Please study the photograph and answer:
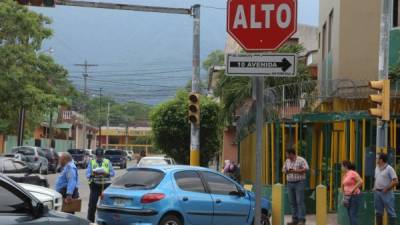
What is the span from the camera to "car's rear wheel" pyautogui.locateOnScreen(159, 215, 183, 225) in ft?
39.6

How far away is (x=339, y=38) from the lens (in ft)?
68.9

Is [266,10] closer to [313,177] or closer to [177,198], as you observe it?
[177,198]

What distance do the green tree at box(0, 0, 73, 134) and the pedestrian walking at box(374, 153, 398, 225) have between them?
2429 cm

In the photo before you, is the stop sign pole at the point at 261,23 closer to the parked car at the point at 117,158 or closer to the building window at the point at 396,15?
the building window at the point at 396,15

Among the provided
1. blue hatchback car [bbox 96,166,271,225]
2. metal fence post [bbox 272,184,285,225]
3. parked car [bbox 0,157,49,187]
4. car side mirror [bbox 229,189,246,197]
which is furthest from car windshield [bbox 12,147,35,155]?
car side mirror [bbox 229,189,246,197]

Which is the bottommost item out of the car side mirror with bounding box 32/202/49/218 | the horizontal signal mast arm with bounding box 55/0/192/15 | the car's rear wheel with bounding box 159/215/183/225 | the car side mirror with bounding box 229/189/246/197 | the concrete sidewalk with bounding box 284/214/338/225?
the concrete sidewalk with bounding box 284/214/338/225

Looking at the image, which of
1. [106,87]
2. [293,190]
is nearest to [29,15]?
[293,190]

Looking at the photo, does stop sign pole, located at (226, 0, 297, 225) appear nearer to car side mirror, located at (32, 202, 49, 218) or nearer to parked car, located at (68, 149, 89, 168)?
car side mirror, located at (32, 202, 49, 218)

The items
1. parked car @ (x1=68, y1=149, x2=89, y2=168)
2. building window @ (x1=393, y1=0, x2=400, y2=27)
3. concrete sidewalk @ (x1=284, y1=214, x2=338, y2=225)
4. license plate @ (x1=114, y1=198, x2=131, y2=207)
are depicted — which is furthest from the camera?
parked car @ (x1=68, y1=149, x2=89, y2=168)

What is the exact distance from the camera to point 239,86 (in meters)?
30.1

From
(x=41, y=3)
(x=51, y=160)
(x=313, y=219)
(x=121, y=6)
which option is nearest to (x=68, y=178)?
(x=41, y=3)

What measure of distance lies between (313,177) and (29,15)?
2188 centimetres

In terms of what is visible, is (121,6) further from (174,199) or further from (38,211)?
(38,211)

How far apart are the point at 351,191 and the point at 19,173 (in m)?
11.6
